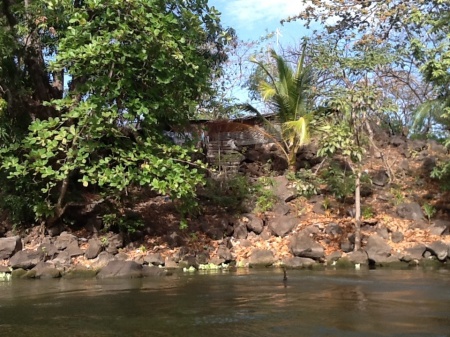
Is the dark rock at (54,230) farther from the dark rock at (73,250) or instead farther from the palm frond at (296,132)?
the palm frond at (296,132)

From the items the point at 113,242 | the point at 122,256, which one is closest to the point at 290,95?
the point at 113,242

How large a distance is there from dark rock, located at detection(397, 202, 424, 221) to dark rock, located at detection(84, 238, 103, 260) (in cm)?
847

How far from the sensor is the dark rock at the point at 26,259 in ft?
40.7

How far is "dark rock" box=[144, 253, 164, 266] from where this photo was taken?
13002mm

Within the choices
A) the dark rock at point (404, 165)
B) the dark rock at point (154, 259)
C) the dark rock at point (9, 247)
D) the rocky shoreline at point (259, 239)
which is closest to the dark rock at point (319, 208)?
the rocky shoreline at point (259, 239)

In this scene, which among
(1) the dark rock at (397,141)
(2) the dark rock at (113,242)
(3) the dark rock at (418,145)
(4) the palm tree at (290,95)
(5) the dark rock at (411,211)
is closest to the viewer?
(2) the dark rock at (113,242)

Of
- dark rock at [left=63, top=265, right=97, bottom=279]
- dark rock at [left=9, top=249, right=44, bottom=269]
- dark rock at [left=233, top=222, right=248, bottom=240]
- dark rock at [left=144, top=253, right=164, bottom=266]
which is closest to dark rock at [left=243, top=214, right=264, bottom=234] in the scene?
dark rock at [left=233, top=222, right=248, bottom=240]

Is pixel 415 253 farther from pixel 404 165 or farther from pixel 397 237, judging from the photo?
pixel 404 165

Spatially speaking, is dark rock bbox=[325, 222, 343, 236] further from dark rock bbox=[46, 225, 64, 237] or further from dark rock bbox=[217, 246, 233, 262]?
dark rock bbox=[46, 225, 64, 237]

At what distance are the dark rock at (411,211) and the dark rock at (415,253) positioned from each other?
216 centimetres

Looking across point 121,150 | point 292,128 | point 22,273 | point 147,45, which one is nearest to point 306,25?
point 292,128

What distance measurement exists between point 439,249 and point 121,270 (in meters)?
7.42

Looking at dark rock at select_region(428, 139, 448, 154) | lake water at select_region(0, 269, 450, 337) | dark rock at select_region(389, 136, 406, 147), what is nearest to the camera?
lake water at select_region(0, 269, 450, 337)

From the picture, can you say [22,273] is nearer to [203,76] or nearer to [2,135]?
[2,135]
